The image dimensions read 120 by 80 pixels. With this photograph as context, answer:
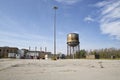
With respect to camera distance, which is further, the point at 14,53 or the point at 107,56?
the point at 14,53

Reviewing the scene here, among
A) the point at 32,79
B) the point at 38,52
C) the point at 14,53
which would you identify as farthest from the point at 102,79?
the point at 38,52

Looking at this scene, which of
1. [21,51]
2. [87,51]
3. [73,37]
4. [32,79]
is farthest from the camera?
[21,51]

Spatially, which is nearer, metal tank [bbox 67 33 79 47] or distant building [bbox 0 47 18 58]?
metal tank [bbox 67 33 79 47]

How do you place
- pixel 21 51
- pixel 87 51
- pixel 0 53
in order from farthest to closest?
pixel 21 51 < pixel 0 53 < pixel 87 51

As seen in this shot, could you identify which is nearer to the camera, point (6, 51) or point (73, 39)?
point (73, 39)

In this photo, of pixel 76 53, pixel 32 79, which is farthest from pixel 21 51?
pixel 32 79

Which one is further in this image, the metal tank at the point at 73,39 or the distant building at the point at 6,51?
the distant building at the point at 6,51

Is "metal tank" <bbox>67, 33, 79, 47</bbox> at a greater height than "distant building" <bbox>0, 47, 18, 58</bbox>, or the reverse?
"metal tank" <bbox>67, 33, 79, 47</bbox>

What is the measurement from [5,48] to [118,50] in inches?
2503

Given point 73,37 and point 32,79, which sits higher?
point 73,37

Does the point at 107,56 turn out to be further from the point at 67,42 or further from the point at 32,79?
the point at 32,79

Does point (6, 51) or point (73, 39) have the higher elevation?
point (73, 39)

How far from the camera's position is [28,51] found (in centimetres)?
10706

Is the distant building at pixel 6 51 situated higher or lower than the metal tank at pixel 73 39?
lower
